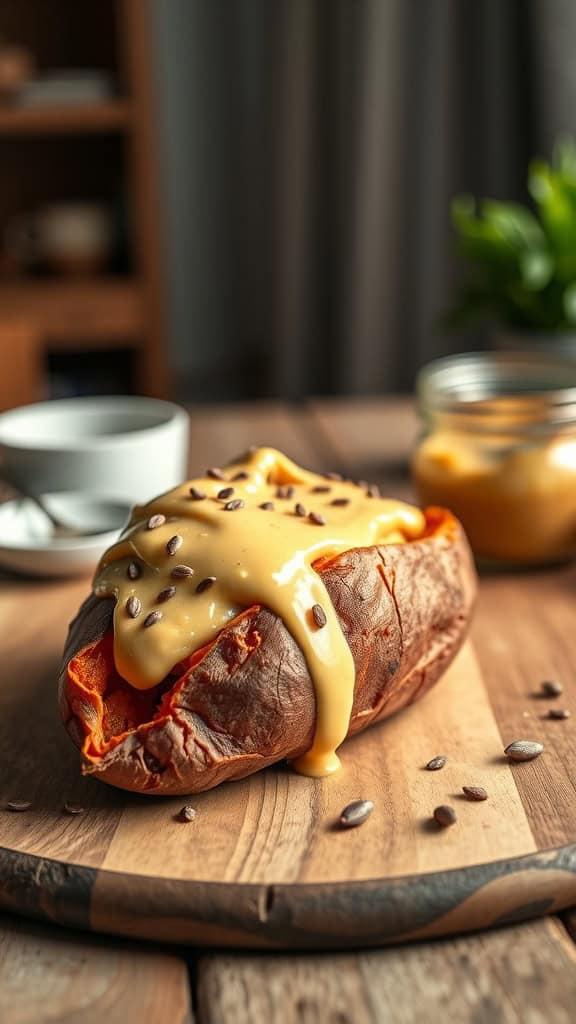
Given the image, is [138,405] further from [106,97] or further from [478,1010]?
[106,97]

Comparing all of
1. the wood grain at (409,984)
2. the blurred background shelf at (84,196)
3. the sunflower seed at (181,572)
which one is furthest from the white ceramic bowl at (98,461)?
the blurred background shelf at (84,196)

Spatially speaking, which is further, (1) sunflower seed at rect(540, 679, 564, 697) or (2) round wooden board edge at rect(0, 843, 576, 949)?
(1) sunflower seed at rect(540, 679, 564, 697)

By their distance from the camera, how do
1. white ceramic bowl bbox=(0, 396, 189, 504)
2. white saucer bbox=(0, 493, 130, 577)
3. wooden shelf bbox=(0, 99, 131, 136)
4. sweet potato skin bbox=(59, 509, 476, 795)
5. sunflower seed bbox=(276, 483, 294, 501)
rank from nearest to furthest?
1. sweet potato skin bbox=(59, 509, 476, 795)
2. sunflower seed bbox=(276, 483, 294, 501)
3. white saucer bbox=(0, 493, 130, 577)
4. white ceramic bowl bbox=(0, 396, 189, 504)
5. wooden shelf bbox=(0, 99, 131, 136)

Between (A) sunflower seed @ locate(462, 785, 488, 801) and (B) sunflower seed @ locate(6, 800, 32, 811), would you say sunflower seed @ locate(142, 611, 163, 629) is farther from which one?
(A) sunflower seed @ locate(462, 785, 488, 801)

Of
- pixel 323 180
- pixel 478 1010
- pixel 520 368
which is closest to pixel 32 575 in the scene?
pixel 520 368

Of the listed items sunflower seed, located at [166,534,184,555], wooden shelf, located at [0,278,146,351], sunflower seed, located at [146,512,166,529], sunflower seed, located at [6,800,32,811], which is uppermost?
sunflower seed, located at [166,534,184,555]

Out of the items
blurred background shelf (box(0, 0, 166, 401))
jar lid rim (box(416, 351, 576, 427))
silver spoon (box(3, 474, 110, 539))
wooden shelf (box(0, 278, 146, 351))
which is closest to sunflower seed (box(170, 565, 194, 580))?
silver spoon (box(3, 474, 110, 539))

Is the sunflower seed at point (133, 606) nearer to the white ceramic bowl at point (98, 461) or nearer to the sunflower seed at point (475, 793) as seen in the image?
the sunflower seed at point (475, 793)
